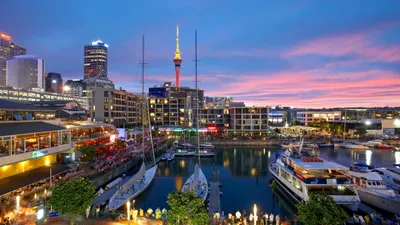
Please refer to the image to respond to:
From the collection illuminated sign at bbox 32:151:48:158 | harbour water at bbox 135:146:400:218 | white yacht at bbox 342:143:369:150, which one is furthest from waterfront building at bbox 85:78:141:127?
white yacht at bbox 342:143:369:150

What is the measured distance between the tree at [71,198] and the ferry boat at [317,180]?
71.1 ft

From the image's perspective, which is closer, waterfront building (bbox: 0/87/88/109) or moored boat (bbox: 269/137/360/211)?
moored boat (bbox: 269/137/360/211)

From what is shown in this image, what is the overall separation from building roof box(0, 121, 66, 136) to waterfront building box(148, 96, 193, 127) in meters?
89.1

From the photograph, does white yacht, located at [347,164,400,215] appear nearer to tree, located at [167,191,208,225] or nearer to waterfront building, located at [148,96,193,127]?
tree, located at [167,191,208,225]

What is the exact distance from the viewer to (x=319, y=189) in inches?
1211

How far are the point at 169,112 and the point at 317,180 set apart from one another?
10045 cm

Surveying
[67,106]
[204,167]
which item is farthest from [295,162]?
[67,106]

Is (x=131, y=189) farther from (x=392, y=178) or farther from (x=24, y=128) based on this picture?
(x=392, y=178)

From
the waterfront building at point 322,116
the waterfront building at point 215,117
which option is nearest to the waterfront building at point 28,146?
the waterfront building at point 215,117

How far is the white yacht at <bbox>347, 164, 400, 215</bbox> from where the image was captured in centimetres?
2903

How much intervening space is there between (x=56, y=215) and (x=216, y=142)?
226 feet

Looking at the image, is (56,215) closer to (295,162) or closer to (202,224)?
(202,224)

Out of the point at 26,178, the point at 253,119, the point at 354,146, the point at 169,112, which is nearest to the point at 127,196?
the point at 26,178

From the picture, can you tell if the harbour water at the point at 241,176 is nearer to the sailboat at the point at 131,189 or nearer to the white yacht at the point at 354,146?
the sailboat at the point at 131,189
